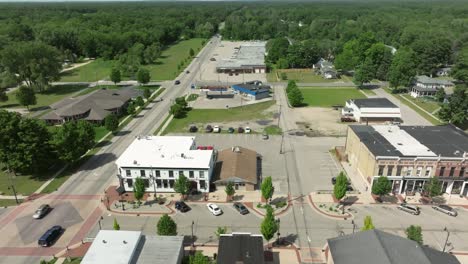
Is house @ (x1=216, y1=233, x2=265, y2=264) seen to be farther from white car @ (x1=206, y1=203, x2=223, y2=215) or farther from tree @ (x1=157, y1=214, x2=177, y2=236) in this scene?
white car @ (x1=206, y1=203, x2=223, y2=215)

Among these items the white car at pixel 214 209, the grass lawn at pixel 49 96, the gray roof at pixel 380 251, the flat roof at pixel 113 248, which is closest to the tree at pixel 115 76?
the grass lawn at pixel 49 96

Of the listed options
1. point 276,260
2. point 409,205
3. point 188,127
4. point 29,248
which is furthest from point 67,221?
point 409,205

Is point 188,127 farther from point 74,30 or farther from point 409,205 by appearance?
point 74,30

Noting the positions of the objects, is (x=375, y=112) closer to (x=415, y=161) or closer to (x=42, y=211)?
(x=415, y=161)

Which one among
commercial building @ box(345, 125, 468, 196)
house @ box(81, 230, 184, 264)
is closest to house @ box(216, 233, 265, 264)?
house @ box(81, 230, 184, 264)

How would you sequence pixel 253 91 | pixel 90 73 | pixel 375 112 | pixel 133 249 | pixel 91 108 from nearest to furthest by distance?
pixel 133 249, pixel 375 112, pixel 91 108, pixel 253 91, pixel 90 73

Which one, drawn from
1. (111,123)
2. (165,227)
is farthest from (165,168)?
(111,123)
